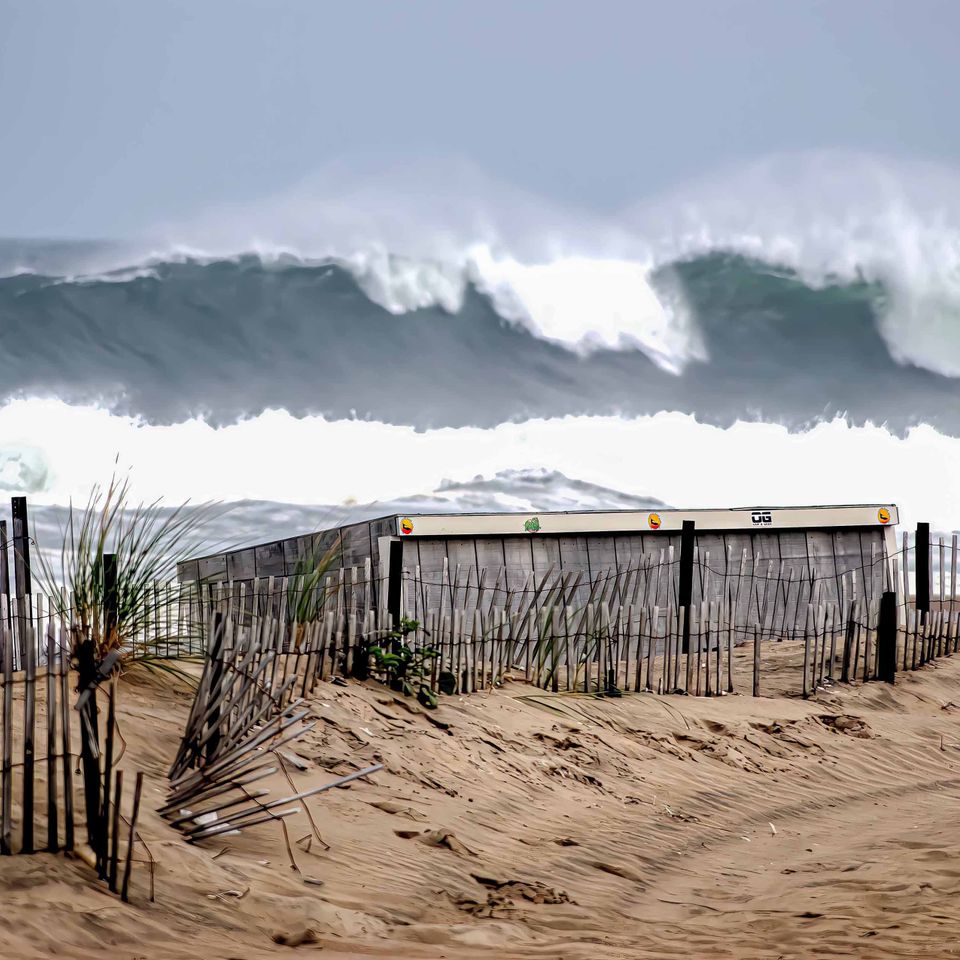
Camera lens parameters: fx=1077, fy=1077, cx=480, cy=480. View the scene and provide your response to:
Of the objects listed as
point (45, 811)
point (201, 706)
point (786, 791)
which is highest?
point (201, 706)

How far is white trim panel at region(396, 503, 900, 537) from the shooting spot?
1151 cm

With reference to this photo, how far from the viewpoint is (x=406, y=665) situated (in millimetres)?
7371

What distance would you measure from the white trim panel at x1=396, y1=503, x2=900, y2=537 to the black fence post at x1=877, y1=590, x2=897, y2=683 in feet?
7.51

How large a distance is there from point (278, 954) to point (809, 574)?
1011 cm

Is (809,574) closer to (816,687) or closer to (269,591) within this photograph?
(816,687)

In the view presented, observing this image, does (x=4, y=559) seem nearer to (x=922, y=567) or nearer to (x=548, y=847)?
(x=548, y=847)

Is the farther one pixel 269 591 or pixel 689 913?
pixel 269 591

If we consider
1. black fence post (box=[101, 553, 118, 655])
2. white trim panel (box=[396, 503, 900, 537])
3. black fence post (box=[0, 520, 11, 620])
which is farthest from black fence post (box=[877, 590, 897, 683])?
black fence post (box=[0, 520, 11, 620])

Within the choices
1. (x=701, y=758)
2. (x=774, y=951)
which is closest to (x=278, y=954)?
(x=774, y=951)

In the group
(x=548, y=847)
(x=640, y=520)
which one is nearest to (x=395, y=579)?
(x=548, y=847)

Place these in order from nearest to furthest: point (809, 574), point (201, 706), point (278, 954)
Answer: point (278, 954) < point (201, 706) < point (809, 574)

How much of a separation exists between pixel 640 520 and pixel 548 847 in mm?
7214

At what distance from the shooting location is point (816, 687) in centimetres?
985

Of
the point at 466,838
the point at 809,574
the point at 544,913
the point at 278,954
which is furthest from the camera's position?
the point at 809,574
